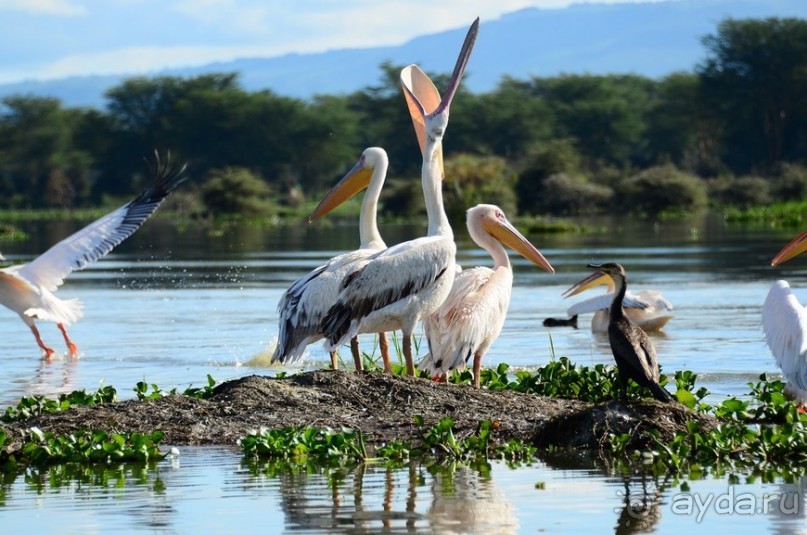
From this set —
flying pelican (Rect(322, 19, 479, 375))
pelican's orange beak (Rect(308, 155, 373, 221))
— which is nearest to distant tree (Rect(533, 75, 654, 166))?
pelican's orange beak (Rect(308, 155, 373, 221))

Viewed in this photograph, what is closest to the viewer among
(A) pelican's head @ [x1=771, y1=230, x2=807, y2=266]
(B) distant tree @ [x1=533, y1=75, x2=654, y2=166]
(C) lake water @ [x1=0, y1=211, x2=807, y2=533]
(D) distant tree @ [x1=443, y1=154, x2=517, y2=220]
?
(C) lake water @ [x1=0, y1=211, x2=807, y2=533]

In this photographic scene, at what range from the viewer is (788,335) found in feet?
26.8

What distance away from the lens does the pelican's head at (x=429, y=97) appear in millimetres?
8672

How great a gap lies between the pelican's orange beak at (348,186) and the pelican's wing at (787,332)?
261 centimetres

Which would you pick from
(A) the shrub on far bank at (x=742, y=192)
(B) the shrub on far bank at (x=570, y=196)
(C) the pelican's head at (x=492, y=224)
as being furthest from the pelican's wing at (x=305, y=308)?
(A) the shrub on far bank at (x=742, y=192)

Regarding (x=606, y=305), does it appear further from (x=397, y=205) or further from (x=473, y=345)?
(x=397, y=205)

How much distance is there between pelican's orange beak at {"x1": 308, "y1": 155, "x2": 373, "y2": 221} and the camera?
966 cm

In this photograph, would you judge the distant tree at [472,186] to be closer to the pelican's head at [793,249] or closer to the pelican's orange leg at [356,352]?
the pelican's head at [793,249]

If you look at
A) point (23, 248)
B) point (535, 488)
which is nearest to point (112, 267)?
point (23, 248)

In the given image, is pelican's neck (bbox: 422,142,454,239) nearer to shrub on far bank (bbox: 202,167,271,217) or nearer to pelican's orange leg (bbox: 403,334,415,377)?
pelican's orange leg (bbox: 403,334,415,377)

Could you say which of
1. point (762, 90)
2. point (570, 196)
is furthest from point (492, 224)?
point (762, 90)

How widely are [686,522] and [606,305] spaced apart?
7.88 metres

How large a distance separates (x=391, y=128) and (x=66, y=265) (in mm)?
56481

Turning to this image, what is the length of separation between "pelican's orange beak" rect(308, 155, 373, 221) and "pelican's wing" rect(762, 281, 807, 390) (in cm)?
261
